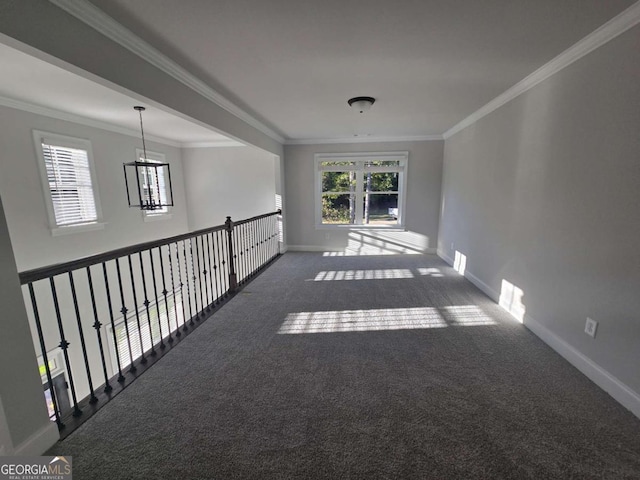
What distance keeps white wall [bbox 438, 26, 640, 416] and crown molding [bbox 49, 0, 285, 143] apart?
10.4ft

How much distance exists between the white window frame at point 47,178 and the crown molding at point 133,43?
2650 mm

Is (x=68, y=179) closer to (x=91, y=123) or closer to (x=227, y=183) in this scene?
(x=91, y=123)

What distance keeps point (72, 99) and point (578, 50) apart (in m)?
5.16

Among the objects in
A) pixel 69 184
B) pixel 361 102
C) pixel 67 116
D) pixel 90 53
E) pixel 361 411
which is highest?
pixel 67 116

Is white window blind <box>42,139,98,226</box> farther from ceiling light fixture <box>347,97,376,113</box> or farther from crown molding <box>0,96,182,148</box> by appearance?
ceiling light fixture <box>347,97,376,113</box>

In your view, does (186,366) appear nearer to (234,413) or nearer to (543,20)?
(234,413)

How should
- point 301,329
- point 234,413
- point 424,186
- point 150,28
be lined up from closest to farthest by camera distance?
point 234,413 → point 150,28 → point 301,329 → point 424,186

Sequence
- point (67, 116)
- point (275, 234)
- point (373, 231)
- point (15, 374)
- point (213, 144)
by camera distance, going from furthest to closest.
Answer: point (213, 144) → point (373, 231) → point (275, 234) → point (67, 116) → point (15, 374)

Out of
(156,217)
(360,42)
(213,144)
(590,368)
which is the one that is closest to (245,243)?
(156,217)

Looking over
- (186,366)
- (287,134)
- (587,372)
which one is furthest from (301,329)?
(287,134)

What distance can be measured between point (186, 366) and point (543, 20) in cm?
340

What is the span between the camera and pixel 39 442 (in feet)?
4.62

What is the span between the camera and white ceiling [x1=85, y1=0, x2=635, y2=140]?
5.44 feet

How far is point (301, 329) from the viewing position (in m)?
2.73
